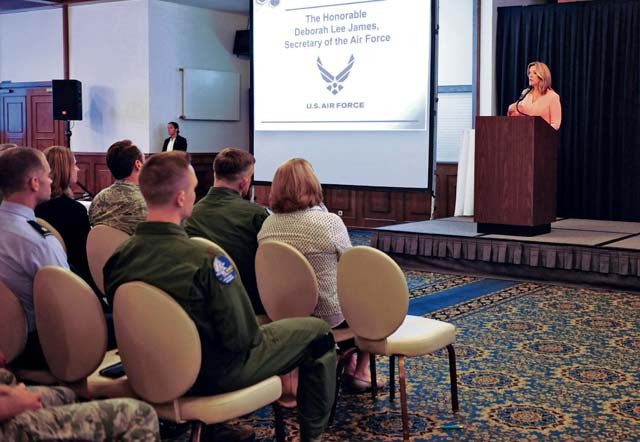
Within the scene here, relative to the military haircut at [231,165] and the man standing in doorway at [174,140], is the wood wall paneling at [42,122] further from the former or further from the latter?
the military haircut at [231,165]

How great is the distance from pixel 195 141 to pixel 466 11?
14.2 feet

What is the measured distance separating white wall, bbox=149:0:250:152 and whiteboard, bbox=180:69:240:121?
0.33ft

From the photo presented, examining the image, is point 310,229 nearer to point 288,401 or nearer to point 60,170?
point 288,401

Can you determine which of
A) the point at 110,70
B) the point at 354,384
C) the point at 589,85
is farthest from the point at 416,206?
the point at 354,384

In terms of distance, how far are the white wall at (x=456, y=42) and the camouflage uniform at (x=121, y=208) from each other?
20.0 feet

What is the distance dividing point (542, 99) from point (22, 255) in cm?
537

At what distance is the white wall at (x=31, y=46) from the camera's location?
1174 centimetres

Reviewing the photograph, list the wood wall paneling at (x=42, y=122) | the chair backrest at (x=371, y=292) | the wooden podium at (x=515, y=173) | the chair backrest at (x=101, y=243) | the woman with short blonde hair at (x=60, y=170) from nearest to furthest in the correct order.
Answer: the chair backrest at (x=371, y=292) → the chair backrest at (x=101, y=243) → the woman with short blonde hair at (x=60, y=170) → the wooden podium at (x=515, y=173) → the wood wall paneling at (x=42, y=122)

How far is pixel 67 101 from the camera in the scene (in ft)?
35.7

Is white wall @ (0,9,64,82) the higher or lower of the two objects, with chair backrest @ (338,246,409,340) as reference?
higher

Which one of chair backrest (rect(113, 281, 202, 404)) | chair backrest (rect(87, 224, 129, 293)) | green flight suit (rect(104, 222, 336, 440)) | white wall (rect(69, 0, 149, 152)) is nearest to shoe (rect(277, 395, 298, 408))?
green flight suit (rect(104, 222, 336, 440))

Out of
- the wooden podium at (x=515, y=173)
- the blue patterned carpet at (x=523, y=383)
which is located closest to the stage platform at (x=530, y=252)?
the wooden podium at (x=515, y=173)

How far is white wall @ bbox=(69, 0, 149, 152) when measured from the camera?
1091 cm

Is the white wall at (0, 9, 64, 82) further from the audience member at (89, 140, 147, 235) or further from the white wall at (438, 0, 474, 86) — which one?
the audience member at (89, 140, 147, 235)
